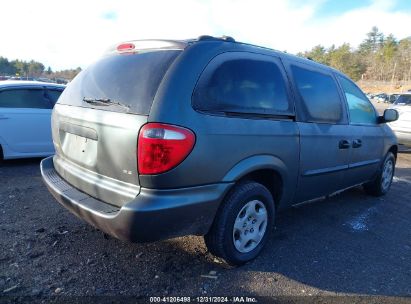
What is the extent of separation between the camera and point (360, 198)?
17.2 ft

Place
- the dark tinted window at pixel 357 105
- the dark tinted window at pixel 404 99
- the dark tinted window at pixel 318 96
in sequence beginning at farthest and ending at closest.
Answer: the dark tinted window at pixel 404 99, the dark tinted window at pixel 357 105, the dark tinted window at pixel 318 96

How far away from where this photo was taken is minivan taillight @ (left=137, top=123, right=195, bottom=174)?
2273 mm

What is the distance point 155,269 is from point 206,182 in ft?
3.02

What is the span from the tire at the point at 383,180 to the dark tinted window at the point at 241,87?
2751 mm

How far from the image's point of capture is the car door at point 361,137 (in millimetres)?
4215

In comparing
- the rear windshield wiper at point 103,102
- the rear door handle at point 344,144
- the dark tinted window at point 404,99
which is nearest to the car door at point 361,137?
the rear door handle at point 344,144

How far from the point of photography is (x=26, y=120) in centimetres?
590

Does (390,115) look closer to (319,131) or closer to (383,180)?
(383,180)

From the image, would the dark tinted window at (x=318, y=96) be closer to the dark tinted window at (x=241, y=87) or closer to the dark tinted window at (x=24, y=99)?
the dark tinted window at (x=241, y=87)

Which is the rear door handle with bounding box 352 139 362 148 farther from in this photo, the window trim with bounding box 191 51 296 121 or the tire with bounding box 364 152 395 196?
the window trim with bounding box 191 51 296 121

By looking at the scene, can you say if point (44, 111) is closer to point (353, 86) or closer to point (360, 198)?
point (353, 86)

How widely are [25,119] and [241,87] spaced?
15.0ft

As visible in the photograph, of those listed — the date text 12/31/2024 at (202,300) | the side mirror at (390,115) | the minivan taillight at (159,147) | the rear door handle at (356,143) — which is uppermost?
the side mirror at (390,115)

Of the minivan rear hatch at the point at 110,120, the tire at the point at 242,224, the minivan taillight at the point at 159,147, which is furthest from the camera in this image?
the tire at the point at 242,224
